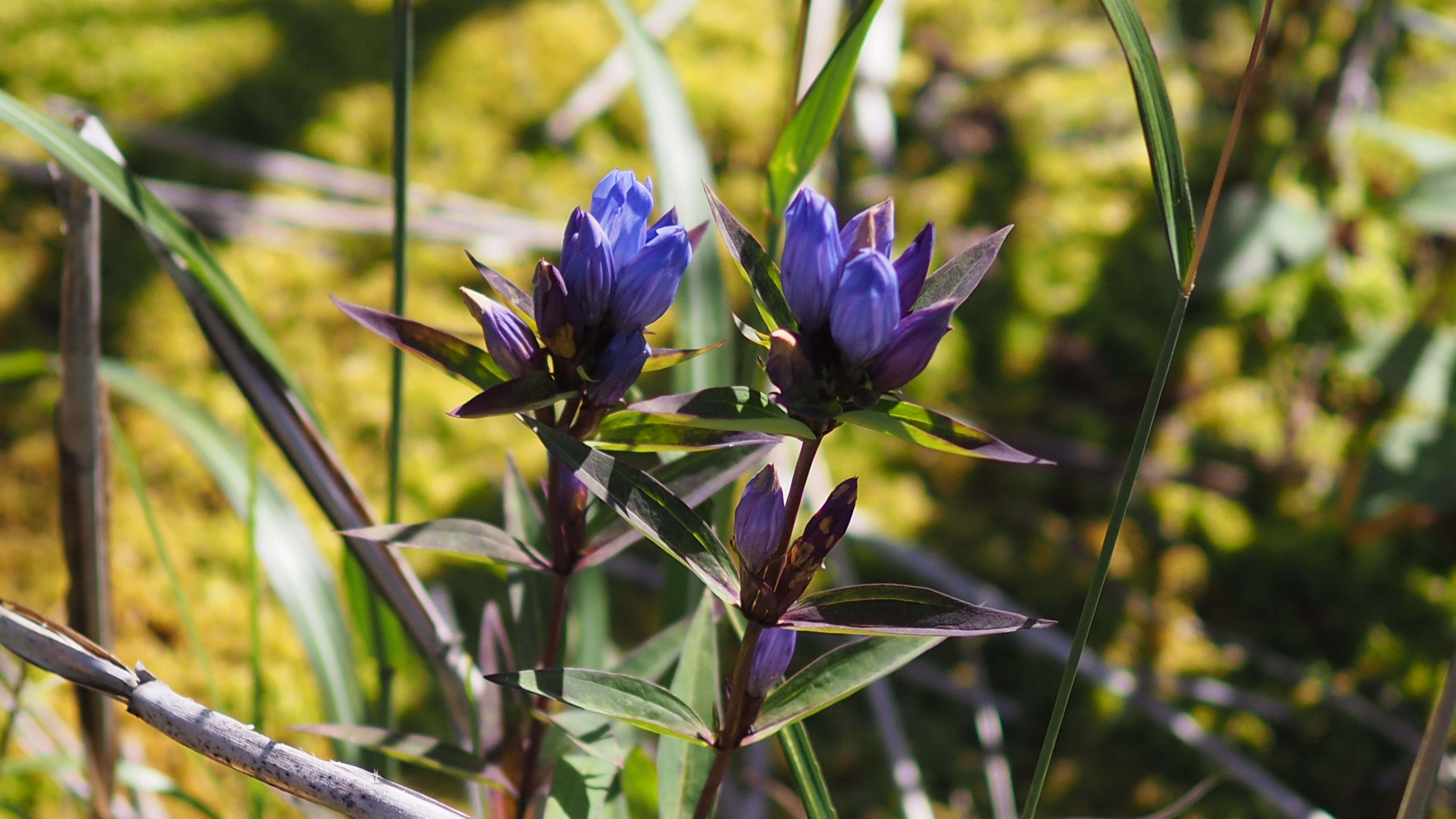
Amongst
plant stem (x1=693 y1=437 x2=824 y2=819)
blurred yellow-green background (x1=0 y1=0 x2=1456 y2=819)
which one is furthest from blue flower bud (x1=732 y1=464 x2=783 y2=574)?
blurred yellow-green background (x1=0 y1=0 x2=1456 y2=819)

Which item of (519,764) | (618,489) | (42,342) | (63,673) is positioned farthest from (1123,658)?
A: (42,342)

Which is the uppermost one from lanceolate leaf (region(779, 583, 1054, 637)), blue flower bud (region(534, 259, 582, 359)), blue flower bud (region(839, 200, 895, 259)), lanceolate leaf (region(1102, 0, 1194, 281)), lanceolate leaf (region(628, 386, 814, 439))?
lanceolate leaf (region(1102, 0, 1194, 281))

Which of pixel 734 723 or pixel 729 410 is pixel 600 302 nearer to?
pixel 729 410

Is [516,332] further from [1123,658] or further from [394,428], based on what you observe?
[1123,658]

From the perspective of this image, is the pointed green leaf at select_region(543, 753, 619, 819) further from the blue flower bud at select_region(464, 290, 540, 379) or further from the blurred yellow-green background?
the blurred yellow-green background

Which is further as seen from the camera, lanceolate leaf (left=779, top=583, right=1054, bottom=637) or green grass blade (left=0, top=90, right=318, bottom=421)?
green grass blade (left=0, top=90, right=318, bottom=421)

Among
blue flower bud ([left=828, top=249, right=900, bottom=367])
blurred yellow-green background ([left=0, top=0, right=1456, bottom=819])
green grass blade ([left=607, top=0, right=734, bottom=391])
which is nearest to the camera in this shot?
blue flower bud ([left=828, top=249, right=900, bottom=367])
